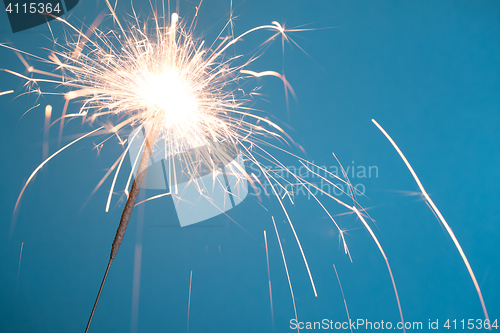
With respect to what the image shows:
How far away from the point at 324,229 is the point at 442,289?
0.68 m

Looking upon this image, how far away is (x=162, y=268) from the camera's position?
4.32 feet

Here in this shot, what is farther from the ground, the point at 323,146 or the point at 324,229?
the point at 323,146

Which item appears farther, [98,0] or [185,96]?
[98,0]

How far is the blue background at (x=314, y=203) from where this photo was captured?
129 cm

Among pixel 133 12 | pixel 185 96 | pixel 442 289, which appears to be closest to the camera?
pixel 185 96

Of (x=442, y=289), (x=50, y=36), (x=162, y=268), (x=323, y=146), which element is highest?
(x=50, y=36)

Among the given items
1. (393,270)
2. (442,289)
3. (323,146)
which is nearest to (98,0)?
(323,146)

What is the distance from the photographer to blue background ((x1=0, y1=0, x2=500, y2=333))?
129 cm

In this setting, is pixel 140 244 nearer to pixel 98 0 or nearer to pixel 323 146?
pixel 323 146

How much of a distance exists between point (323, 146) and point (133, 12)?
1082mm

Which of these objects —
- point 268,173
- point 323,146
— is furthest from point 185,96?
point 323,146

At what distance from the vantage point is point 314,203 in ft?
4.27

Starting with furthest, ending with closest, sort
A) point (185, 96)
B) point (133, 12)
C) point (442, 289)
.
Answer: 1. point (442, 289)
2. point (133, 12)
3. point (185, 96)

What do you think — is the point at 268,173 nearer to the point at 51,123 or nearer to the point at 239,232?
the point at 239,232
